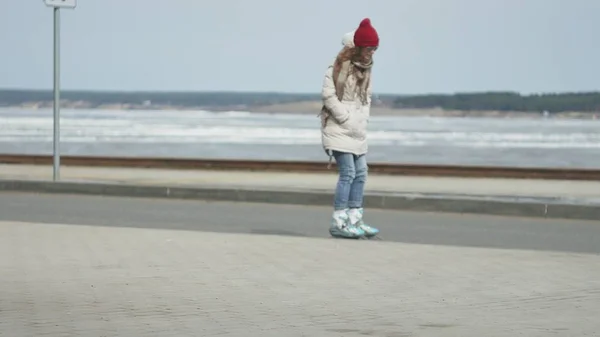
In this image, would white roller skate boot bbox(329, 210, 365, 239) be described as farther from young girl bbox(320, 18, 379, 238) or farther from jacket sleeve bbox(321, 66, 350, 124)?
jacket sleeve bbox(321, 66, 350, 124)

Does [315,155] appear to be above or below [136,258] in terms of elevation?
below

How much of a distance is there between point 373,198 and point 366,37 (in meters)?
4.57

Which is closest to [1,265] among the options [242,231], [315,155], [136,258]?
[136,258]

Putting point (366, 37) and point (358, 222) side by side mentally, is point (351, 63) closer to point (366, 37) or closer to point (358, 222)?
point (366, 37)

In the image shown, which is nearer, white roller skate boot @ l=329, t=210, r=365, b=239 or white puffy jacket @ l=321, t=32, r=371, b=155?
white puffy jacket @ l=321, t=32, r=371, b=155

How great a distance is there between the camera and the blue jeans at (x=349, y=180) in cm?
1264

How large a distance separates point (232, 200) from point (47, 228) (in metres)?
4.57

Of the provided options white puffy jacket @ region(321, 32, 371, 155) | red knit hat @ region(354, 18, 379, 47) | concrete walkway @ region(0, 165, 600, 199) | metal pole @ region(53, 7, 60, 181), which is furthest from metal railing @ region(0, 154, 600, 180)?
red knit hat @ region(354, 18, 379, 47)

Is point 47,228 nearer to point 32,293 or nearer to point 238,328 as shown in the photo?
point 32,293

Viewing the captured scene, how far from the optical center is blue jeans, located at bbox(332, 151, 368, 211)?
1264cm

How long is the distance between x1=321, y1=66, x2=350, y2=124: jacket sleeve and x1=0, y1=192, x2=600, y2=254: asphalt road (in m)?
1.36

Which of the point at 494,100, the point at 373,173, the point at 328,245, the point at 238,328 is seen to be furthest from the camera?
the point at 494,100

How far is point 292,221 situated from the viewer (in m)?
14.8

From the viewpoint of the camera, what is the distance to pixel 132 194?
1797 cm
